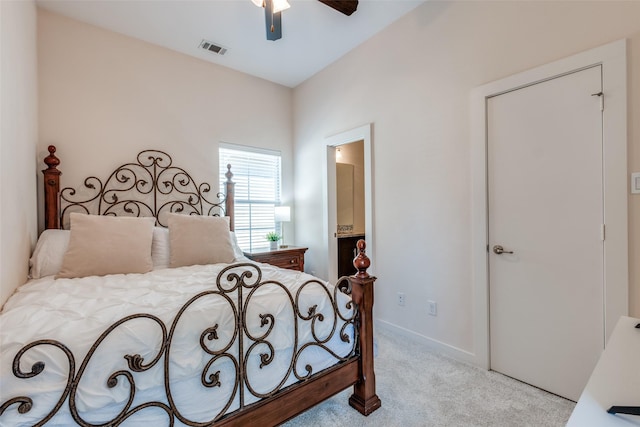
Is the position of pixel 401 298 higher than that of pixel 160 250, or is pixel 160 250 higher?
pixel 160 250

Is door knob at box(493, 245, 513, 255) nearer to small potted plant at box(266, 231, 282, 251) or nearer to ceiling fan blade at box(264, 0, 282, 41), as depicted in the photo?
ceiling fan blade at box(264, 0, 282, 41)

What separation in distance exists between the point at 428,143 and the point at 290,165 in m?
2.15

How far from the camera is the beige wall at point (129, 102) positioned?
261 cm

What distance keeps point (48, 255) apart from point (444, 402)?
293 centimetres

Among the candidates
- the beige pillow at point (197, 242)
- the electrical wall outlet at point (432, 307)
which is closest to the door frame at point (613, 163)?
the electrical wall outlet at point (432, 307)

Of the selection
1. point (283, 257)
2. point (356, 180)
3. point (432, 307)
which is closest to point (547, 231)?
point (432, 307)

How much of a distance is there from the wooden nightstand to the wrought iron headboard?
0.52m

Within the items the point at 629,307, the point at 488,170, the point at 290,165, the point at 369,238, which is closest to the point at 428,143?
the point at 488,170

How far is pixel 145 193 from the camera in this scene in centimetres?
303

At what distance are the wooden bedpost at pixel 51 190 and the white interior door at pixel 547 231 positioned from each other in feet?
11.8

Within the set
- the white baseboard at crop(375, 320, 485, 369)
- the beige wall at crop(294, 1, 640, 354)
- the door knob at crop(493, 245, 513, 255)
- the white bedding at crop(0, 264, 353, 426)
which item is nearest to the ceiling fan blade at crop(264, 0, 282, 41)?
the beige wall at crop(294, 1, 640, 354)

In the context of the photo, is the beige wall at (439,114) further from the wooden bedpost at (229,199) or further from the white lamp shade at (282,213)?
the wooden bedpost at (229,199)

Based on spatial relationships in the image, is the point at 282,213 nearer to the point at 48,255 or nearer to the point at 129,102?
the point at 129,102

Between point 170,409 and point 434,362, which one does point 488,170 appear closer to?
point 434,362
